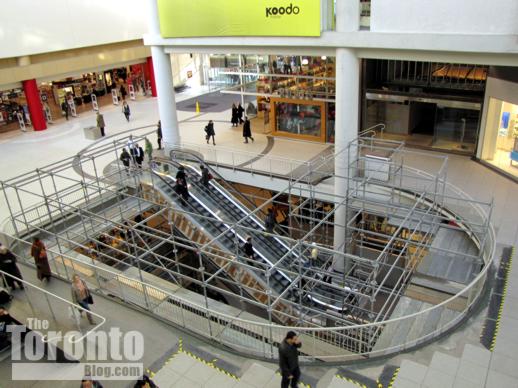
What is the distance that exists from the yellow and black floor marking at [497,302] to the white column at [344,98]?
3395 mm

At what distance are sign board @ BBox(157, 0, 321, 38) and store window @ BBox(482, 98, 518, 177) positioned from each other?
636cm

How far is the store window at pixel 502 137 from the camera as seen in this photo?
13.3 meters

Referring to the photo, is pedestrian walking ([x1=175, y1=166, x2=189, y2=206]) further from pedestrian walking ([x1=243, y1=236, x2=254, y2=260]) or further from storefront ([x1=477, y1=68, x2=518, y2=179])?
storefront ([x1=477, y1=68, x2=518, y2=179])

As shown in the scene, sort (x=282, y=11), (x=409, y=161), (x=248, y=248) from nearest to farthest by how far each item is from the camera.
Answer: (x=248, y=248) < (x=282, y=11) < (x=409, y=161)

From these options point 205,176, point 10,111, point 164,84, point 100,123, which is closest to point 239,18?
point 164,84

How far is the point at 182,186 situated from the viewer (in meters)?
13.2

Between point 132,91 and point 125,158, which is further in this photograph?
point 132,91

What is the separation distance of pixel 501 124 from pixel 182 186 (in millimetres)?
9897

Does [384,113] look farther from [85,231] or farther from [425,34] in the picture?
[85,231]

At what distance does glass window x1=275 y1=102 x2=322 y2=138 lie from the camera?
1798 centimetres

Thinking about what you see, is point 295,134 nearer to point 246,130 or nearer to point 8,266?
point 246,130

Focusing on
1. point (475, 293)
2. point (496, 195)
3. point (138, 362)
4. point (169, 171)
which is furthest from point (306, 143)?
point (138, 362)

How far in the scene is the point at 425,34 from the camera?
10258 millimetres

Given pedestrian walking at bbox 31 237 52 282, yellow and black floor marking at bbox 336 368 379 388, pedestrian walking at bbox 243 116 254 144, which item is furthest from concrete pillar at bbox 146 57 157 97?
yellow and black floor marking at bbox 336 368 379 388
